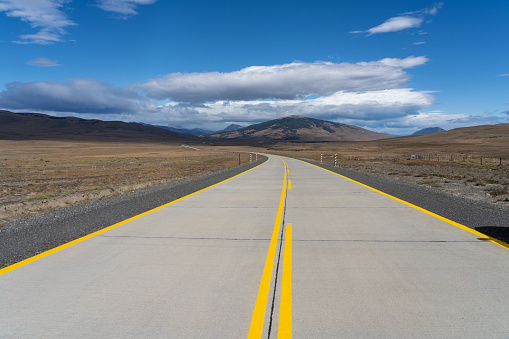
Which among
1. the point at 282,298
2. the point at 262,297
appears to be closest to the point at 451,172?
the point at 282,298

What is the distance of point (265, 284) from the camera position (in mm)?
4094

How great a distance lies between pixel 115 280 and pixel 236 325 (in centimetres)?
190

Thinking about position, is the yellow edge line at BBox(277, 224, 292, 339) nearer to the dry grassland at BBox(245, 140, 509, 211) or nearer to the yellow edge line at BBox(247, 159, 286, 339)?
the yellow edge line at BBox(247, 159, 286, 339)

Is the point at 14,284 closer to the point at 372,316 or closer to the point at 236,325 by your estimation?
the point at 236,325

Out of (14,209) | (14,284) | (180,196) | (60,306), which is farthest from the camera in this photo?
(180,196)

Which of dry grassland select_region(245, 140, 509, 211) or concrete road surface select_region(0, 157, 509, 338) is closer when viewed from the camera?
concrete road surface select_region(0, 157, 509, 338)

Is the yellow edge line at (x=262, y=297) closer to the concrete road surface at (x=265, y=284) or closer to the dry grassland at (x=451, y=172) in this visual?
the concrete road surface at (x=265, y=284)

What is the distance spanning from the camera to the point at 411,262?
15.8 ft

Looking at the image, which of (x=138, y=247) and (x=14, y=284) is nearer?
(x=14, y=284)

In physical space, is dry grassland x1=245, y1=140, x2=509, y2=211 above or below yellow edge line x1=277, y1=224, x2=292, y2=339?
above

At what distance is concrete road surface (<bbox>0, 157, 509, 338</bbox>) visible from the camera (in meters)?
3.15

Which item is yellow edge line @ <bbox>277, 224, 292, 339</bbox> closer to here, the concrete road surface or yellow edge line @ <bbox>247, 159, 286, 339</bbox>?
the concrete road surface

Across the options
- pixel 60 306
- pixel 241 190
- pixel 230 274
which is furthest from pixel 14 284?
pixel 241 190

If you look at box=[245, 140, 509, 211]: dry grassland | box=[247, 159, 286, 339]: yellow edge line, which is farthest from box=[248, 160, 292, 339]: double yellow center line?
box=[245, 140, 509, 211]: dry grassland
